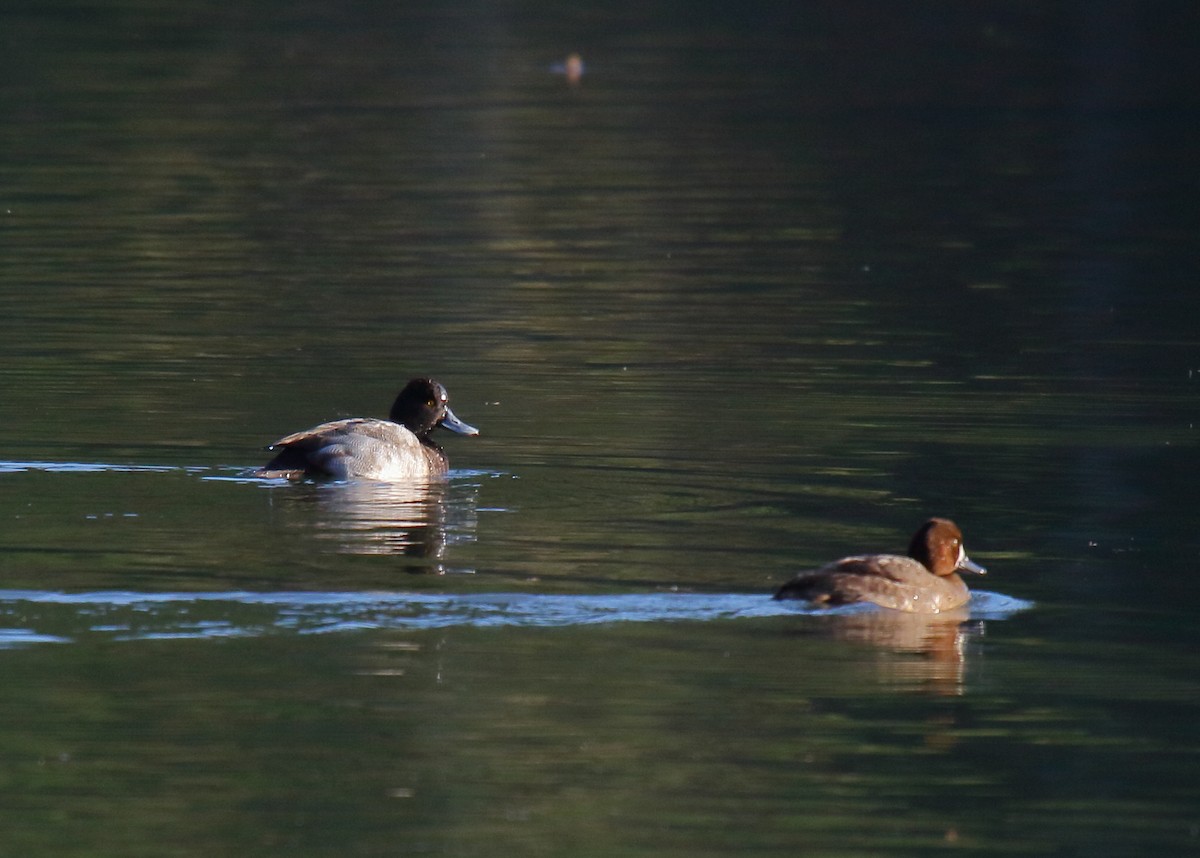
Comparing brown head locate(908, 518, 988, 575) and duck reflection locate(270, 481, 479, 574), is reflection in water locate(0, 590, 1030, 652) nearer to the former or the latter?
brown head locate(908, 518, 988, 575)

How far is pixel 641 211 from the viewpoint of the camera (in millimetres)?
29688

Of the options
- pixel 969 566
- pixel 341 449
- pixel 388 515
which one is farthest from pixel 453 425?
pixel 969 566

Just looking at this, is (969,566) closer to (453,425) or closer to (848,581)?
(848,581)

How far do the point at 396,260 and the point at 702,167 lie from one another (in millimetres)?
9858

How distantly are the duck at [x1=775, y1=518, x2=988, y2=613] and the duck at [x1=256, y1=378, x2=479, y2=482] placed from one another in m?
3.70

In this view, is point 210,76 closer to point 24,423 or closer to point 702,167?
point 702,167

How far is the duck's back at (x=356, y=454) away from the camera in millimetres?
13969

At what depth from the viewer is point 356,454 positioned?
1430cm

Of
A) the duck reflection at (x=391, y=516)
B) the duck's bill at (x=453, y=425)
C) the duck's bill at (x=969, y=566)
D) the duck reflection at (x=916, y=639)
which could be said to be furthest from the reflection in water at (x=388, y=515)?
the duck's bill at (x=969, y=566)

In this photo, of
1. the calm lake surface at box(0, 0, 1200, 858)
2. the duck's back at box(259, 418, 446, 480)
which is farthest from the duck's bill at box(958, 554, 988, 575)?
the duck's back at box(259, 418, 446, 480)

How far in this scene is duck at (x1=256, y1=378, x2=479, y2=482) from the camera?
13969 mm

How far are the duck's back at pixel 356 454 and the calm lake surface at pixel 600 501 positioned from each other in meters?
0.19

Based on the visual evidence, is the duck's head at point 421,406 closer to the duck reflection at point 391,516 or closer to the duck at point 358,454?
the duck at point 358,454

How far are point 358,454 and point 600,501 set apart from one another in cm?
171
